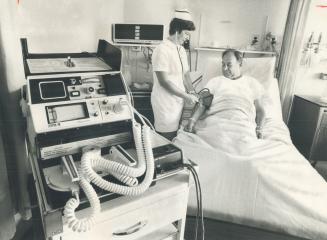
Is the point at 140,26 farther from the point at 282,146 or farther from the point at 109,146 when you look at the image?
the point at 109,146

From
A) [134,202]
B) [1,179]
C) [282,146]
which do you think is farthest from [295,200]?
[1,179]

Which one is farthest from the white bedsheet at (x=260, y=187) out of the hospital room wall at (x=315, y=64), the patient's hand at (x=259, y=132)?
the hospital room wall at (x=315, y=64)

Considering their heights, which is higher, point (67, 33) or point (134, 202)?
point (67, 33)

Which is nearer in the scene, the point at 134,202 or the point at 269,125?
the point at 134,202

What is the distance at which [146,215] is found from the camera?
0.75 meters

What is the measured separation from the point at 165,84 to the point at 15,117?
3.65 feet

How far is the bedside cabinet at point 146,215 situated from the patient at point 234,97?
1.03m

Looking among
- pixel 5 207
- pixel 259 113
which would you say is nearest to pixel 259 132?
pixel 259 113

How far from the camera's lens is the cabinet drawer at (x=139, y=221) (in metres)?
0.68

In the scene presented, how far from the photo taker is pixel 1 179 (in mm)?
955

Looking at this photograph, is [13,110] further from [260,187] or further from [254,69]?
[254,69]

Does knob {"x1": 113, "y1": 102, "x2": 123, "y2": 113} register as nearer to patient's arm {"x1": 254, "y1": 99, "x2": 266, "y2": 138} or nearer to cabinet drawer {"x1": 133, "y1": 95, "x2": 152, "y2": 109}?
patient's arm {"x1": 254, "y1": 99, "x2": 266, "y2": 138}

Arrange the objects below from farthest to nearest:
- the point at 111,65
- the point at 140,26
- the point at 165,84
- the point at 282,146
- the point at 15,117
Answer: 1. the point at 140,26
2. the point at 165,84
3. the point at 282,146
4. the point at 15,117
5. the point at 111,65

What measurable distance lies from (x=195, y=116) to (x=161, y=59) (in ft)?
1.58
